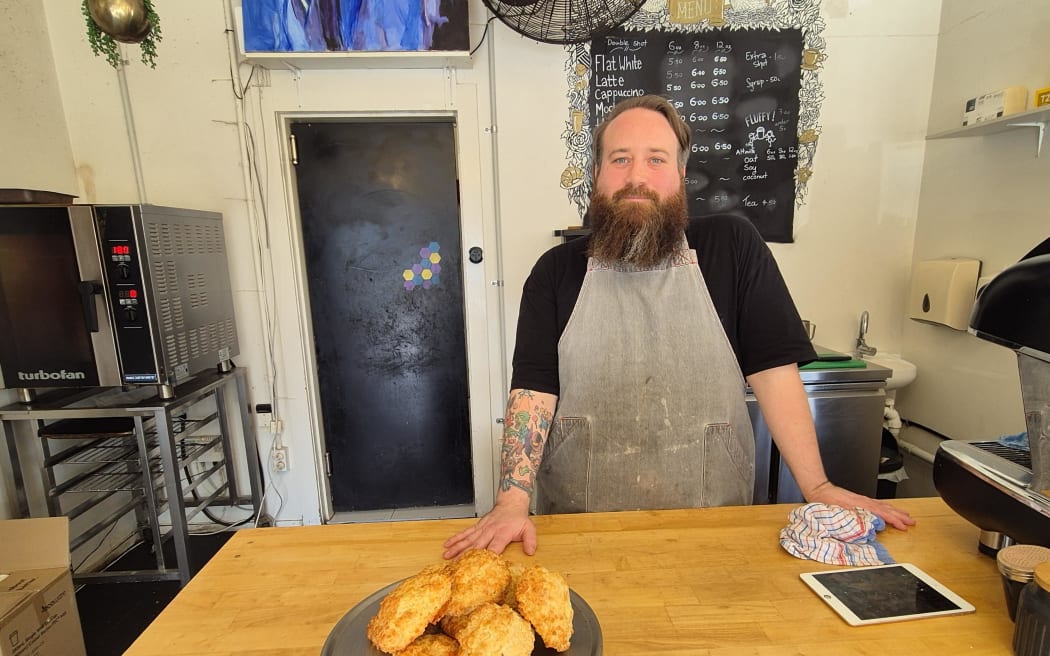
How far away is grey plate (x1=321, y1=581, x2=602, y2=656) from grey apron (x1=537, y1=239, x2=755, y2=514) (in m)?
0.73

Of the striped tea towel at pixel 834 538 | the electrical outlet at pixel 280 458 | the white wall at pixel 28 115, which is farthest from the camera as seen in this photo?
the electrical outlet at pixel 280 458

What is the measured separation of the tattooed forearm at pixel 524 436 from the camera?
1.24m

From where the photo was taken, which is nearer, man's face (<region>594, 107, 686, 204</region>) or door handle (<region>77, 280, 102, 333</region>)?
man's face (<region>594, 107, 686, 204</region>)

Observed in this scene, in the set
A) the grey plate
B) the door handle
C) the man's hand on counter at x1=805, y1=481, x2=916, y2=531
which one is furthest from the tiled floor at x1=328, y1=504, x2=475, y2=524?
the grey plate

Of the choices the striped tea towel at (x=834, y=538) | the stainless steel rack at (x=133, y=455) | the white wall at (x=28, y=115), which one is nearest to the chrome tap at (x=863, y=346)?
the striped tea towel at (x=834, y=538)

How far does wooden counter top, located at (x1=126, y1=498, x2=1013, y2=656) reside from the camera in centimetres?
77

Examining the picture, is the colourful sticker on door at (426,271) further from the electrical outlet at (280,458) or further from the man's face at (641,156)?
the man's face at (641,156)

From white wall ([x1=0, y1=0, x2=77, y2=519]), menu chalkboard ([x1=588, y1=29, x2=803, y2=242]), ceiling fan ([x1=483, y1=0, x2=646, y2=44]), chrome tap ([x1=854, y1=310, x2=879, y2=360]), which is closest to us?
ceiling fan ([x1=483, y1=0, x2=646, y2=44])

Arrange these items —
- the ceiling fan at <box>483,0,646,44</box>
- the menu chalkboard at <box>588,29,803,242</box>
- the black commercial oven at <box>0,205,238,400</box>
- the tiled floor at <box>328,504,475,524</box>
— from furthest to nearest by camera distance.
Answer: the tiled floor at <box>328,504,475,524</box>
the menu chalkboard at <box>588,29,803,242</box>
the black commercial oven at <box>0,205,238,400</box>
the ceiling fan at <box>483,0,646,44</box>

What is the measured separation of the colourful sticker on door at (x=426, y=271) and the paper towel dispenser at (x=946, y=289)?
2.47 m

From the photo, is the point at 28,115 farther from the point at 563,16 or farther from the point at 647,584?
the point at 647,584

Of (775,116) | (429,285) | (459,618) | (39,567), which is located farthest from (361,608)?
(775,116)

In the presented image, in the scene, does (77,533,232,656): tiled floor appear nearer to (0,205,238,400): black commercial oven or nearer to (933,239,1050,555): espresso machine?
(0,205,238,400): black commercial oven

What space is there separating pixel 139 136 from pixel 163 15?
1.93 ft
